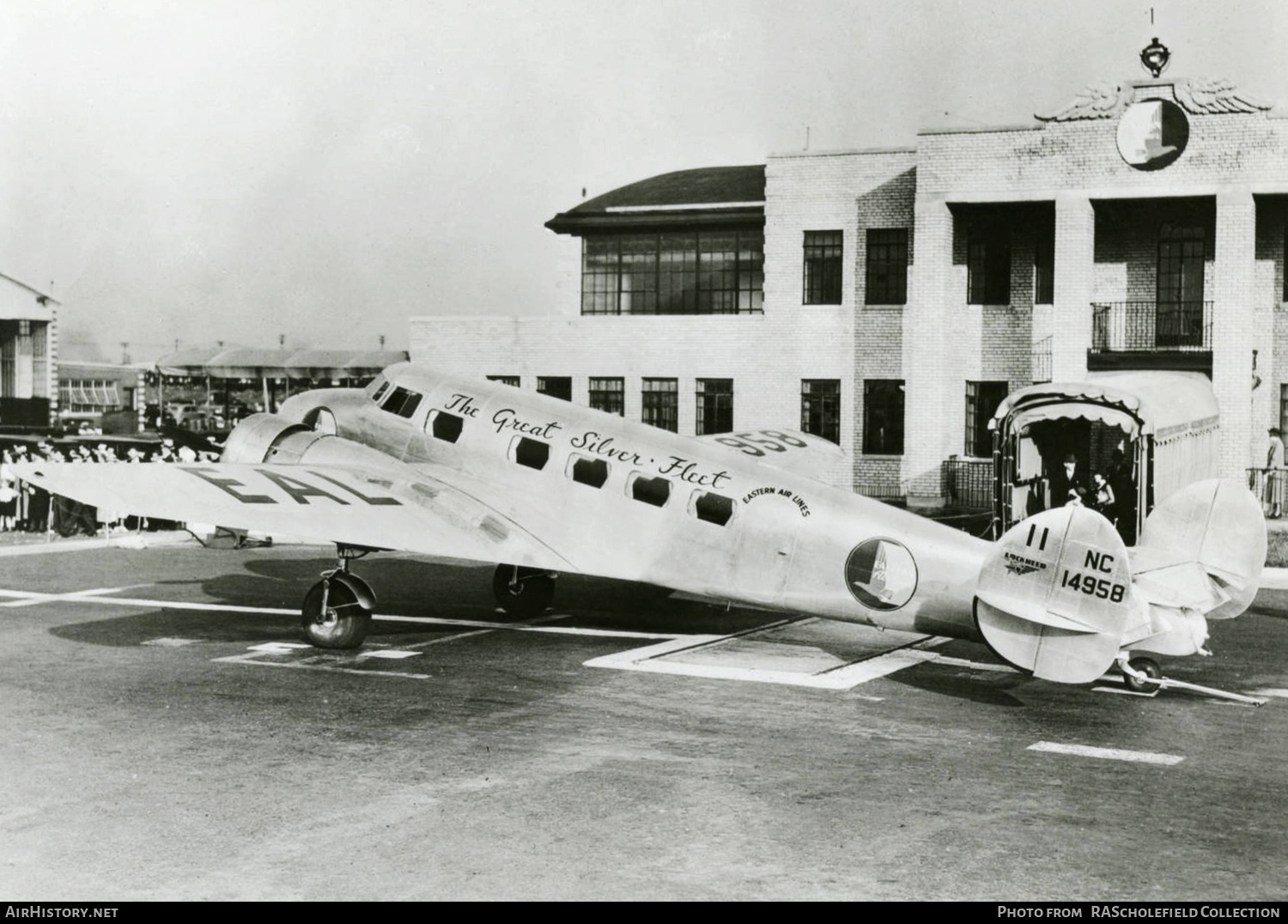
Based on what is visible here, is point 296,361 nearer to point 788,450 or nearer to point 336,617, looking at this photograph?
point 788,450

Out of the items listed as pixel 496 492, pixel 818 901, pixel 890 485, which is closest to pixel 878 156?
pixel 890 485

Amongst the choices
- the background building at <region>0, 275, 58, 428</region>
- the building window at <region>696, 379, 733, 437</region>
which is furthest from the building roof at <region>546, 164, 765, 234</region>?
the background building at <region>0, 275, 58, 428</region>

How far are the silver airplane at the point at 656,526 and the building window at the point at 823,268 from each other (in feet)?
70.6

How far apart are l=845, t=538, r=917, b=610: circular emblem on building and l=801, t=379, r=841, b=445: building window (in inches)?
948

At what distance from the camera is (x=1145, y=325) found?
34.6m

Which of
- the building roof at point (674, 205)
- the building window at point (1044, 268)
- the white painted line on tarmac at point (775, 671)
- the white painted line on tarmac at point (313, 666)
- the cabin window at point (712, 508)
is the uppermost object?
the building roof at point (674, 205)

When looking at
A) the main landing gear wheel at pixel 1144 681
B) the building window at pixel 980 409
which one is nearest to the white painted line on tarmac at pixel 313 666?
the main landing gear wheel at pixel 1144 681

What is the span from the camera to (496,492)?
17.6 m

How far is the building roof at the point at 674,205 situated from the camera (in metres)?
42.6

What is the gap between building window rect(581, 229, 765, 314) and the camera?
42.9 meters

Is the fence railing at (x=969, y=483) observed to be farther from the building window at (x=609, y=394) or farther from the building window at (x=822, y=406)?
the building window at (x=609, y=394)

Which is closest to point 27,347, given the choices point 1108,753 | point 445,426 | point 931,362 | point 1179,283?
point 931,362

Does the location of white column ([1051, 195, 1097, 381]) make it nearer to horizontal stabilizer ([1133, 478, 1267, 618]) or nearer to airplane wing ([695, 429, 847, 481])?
airplane wing ([695, 429, 847, 481])

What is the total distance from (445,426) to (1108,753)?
33.7 feet
